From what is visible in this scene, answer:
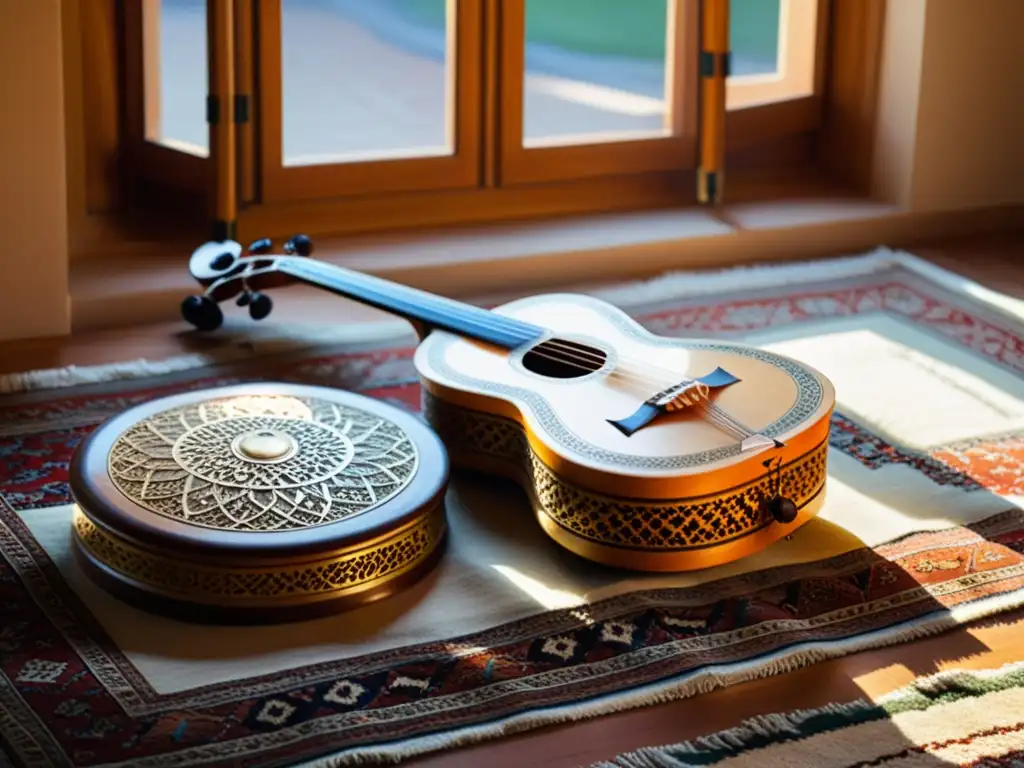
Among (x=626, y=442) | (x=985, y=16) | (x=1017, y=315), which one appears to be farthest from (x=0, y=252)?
(x=985, y=16)

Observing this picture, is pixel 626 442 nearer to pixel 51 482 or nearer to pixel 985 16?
pixel 51 482

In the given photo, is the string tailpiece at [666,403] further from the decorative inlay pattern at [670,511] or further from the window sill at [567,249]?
the window sill at [567,249]

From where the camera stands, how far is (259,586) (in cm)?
222

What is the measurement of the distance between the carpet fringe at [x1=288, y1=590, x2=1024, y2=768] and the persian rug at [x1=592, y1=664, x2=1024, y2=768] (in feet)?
0.34

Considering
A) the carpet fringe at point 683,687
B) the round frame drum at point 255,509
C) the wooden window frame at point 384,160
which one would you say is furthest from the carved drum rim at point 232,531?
the wooden window frame at point 384,160

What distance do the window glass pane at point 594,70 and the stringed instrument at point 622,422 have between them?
122 cm

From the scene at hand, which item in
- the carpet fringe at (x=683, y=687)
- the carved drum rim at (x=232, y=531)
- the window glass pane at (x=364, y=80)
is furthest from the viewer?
the window glass pane at (x=364, y=80)

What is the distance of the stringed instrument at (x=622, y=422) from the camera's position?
231cm

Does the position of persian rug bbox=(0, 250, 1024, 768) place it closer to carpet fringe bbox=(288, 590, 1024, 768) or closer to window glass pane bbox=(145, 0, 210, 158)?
carpet fringe bbox=(288, 590, 1024, 768)

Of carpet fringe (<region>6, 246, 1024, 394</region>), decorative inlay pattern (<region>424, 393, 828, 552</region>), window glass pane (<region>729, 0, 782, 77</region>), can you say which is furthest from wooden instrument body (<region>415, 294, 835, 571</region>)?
window glass pane (<region>729, 0, 782, 77</region>)

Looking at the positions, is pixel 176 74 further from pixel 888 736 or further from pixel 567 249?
pixel 888 736

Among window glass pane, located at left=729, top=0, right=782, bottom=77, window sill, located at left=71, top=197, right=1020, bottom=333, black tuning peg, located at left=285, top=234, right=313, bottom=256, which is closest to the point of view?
black tuning peg, located at left=285, top=234, right=313, bottom=256

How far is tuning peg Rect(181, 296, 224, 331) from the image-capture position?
128 inches

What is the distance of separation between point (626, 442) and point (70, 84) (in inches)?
71.7
